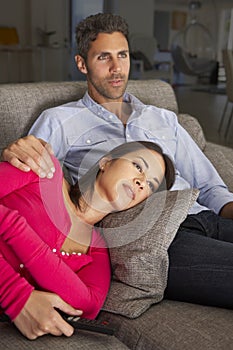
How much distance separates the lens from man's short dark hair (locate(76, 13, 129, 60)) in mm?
1755

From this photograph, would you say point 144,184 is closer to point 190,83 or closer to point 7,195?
point 7,195

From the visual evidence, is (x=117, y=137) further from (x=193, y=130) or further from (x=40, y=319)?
(x=40, y=319)

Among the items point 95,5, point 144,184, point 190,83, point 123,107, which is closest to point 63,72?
point 95,5

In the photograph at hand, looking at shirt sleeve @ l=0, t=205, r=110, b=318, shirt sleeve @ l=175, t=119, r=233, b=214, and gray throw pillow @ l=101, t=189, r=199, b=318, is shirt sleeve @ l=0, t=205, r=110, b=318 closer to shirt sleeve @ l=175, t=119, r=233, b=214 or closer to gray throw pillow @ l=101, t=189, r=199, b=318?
gray throw pillow @ l=101, t=189, r=199, b=318

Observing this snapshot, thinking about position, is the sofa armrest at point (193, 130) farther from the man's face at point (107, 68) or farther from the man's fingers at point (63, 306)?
the man's fingers at point (63, 306)

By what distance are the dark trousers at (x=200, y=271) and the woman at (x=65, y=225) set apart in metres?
0.17

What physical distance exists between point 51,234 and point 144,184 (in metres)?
0.27

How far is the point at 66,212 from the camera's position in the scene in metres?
1.26

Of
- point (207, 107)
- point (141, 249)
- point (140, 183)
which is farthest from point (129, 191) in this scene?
point (207, 107)

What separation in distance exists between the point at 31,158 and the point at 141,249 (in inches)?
14.1

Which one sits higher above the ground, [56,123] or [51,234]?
[56,123]

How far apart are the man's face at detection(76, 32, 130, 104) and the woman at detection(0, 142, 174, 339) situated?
0.39 m

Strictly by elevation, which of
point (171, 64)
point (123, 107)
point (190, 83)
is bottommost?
point (190, 83)

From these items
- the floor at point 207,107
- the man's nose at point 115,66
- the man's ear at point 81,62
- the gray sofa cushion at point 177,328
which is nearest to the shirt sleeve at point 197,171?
the man's nose at point 115,66
